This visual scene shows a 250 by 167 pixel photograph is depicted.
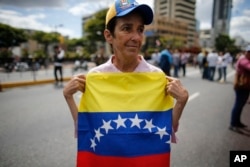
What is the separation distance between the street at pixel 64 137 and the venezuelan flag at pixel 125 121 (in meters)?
2.01

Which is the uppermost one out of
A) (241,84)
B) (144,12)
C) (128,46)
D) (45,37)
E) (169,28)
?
(169,28)

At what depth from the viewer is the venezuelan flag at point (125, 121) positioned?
1.45 metres

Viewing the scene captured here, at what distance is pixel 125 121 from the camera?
146cm

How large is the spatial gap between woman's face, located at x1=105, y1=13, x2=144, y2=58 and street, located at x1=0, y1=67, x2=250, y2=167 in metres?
2.29

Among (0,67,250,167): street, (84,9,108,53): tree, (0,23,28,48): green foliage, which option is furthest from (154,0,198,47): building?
(0,67,250,167): street

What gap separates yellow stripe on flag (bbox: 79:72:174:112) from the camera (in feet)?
4.89

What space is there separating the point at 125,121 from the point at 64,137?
322 centimetres

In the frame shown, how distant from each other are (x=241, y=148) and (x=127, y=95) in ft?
10.8

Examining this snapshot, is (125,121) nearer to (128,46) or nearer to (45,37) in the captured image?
(128,46)

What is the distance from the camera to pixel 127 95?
1.50 metres

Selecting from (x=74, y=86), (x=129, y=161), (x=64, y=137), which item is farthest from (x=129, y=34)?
(x=64, y=137)

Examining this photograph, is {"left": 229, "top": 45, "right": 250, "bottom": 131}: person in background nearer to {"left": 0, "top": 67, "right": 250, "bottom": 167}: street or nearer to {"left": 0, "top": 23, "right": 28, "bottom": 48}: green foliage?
{"left": 0, "top": 67, "right": 250, "bottom": 167}: street

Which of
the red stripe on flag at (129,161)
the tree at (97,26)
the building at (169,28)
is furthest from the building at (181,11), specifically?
the red stripe on flag at (129,161)

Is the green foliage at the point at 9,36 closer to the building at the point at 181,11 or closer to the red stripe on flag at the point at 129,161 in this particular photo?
the red stripe on flag at the point at 129,161
